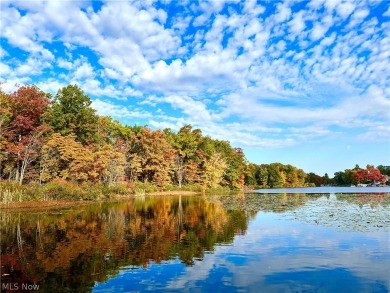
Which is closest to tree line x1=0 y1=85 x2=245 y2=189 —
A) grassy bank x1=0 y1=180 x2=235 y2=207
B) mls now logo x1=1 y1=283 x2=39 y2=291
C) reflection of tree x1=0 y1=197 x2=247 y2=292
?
grassy bank x1=0 y1=180 x2=235 y2=207

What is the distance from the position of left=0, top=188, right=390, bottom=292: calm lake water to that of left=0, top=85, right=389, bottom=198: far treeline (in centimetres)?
2504

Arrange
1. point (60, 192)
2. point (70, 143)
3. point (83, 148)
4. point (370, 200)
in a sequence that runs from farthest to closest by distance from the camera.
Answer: point (83, 148), point (70, 143), point (370, 200), point (60, 192)

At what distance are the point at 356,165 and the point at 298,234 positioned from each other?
535 feet

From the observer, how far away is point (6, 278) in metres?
10.4

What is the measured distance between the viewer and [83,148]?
48.3m

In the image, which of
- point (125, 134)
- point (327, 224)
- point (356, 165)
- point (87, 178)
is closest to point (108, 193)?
point (87, 178)

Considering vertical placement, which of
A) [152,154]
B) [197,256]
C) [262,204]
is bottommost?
[197,256]

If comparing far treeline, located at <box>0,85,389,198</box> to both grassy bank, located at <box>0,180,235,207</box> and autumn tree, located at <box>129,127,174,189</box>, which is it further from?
grassy bank, located at <box>0,180,235,207</box>

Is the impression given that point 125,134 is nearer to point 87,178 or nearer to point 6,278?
point 87,178

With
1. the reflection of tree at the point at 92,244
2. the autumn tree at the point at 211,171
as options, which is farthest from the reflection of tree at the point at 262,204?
the autumn tree at the point at 211,171

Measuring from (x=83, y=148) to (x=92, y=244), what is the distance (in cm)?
3523

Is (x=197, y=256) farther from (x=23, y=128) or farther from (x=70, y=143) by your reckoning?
(x=23, y=128)

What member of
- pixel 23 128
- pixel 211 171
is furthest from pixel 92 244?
pixel 211 171

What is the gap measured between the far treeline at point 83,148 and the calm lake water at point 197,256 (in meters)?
25.0
